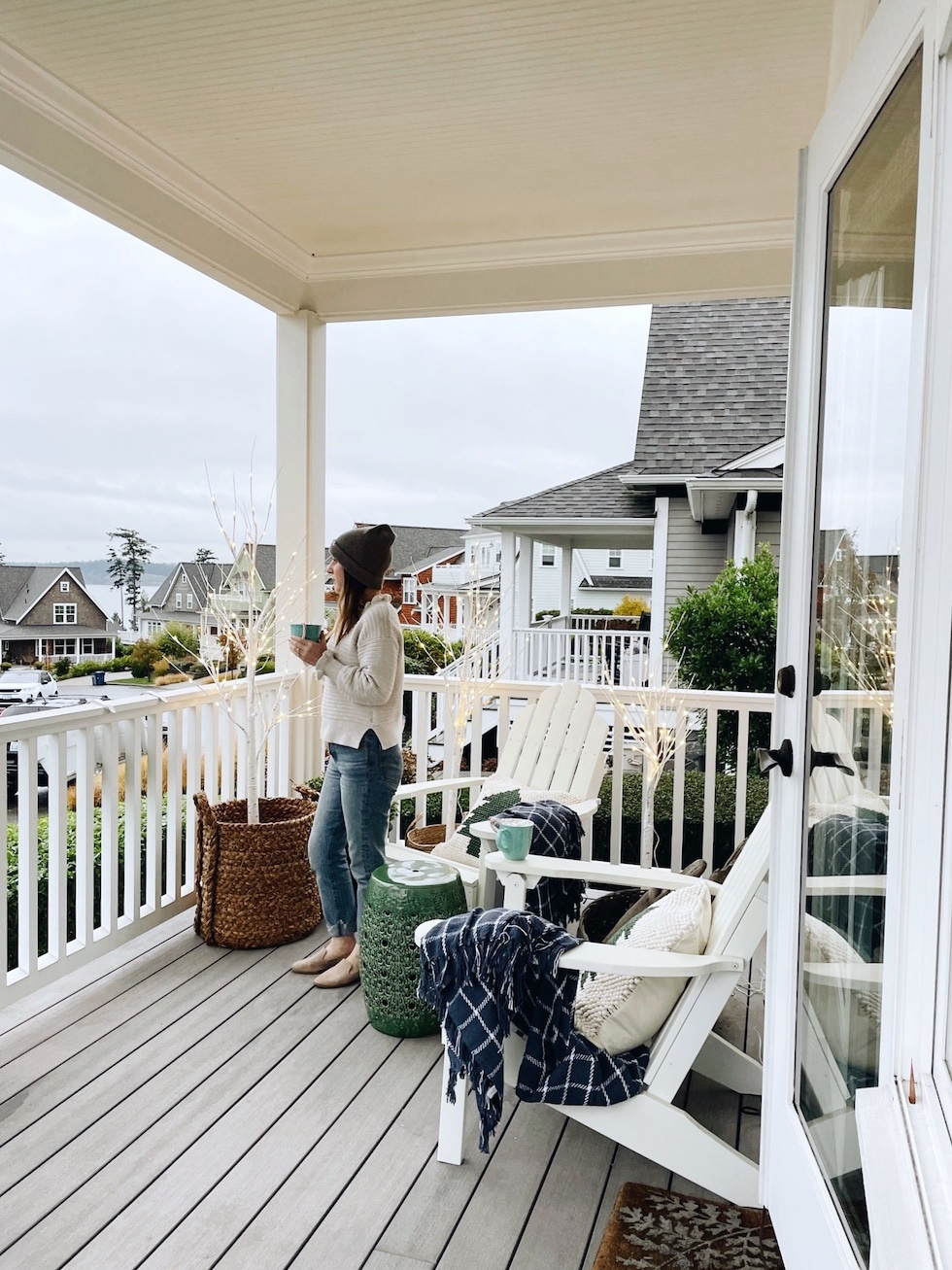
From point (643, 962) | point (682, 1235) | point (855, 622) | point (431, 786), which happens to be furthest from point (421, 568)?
point (855, 622)

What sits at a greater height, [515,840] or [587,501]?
[587,501]

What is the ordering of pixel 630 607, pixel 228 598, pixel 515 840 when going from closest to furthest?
pixel 515 840 < pixel 228 598 < pixel 630 607

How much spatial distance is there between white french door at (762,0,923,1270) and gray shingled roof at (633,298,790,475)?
6723 millimetres

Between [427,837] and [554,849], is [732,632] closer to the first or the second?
[427,837]

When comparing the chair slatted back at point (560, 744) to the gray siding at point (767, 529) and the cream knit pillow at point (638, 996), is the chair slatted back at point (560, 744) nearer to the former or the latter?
the cream knit pillow at point (638, 996)

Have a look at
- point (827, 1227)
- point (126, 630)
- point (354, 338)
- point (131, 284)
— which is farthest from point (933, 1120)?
point (354, 338)

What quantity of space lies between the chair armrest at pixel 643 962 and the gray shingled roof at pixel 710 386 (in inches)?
266

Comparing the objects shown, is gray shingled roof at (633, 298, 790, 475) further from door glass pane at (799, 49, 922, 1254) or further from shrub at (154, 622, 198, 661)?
door glass pane at (799, 49, 922, 1254)

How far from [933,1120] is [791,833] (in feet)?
2.25

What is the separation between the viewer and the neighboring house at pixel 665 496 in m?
8.52

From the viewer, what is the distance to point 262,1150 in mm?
2252

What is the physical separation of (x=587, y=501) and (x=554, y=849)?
6739 millimetres

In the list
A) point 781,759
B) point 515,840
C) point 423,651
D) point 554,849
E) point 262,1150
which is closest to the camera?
point 781,759

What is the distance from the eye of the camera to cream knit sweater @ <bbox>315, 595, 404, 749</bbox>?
307 cm
